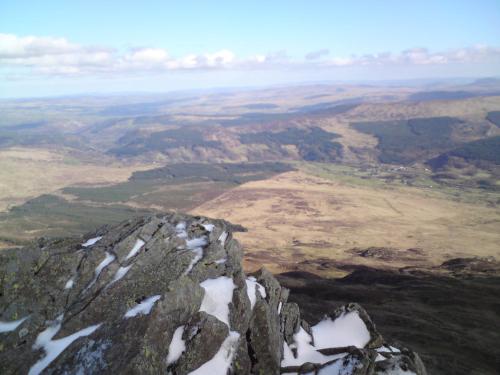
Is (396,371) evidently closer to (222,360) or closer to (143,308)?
(222,360)

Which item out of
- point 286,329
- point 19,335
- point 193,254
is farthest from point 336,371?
point 19,335

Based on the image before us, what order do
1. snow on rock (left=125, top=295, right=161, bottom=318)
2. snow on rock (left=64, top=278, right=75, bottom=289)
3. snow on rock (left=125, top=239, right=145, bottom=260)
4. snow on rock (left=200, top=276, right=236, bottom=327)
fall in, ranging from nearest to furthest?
snow on rock (left=125, top=295, right=161, bottom=318) < snow on rock (left=200, top=276, right=236, bottom=327) < snow on rock (left=64, top=278, right=75, bottom=289) < snow on rock (left=125, top=239, right=145, bottom=260)

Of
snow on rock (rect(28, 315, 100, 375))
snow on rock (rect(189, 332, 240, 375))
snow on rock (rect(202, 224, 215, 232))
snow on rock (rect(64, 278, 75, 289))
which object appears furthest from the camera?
snow on rock (rect(202, 224, 215, 232))

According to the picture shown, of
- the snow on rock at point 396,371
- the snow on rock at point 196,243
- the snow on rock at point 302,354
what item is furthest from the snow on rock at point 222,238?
the snow on rock at point 396,371

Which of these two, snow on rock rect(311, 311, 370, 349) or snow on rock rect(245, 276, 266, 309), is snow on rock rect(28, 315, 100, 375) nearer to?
snow on rock rect(245, 276, 266, 309)

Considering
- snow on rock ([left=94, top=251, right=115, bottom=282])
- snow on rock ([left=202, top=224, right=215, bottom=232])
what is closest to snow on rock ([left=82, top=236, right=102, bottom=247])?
snow on rock ([left=94, top=251, right=115, bottom=282])

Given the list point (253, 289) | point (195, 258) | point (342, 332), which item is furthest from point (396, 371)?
point (195, 258)
